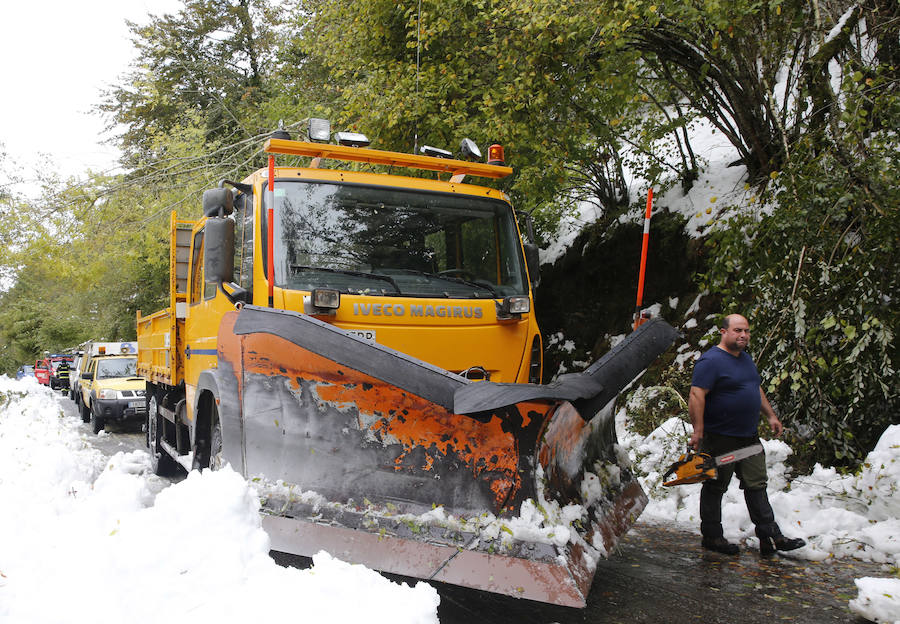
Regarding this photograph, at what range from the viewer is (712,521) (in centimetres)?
527

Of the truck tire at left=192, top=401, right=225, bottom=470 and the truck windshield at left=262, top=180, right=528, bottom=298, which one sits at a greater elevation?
the truck windshield at left=262, top=180, right=528, bottom=298

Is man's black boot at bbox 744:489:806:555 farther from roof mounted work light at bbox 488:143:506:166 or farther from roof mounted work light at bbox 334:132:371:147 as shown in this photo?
roof mounted work light at bbox 334:132:371:147

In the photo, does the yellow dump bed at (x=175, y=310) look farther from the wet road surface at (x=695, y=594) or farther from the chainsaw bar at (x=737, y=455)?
the chainsaw bar at (x=737, y=455)

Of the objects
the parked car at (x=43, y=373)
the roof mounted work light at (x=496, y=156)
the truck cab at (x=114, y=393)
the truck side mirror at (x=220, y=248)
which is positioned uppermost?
the roof mounted work light at (x=496, y=156)

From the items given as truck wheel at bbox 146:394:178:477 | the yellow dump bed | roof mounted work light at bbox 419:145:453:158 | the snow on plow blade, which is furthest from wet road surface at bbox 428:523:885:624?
truck wheel at bbox 146:394:178:477

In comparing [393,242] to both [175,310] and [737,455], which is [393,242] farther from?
[175,310]

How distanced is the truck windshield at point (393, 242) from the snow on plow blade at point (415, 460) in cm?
76

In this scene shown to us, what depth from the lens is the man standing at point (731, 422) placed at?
5.15 m

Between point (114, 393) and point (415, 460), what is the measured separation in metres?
12.7

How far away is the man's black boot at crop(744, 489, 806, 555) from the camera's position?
16.4ft

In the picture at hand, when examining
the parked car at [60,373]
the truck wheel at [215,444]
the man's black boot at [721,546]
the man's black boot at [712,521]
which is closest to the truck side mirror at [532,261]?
the man's black boot at [712,521]

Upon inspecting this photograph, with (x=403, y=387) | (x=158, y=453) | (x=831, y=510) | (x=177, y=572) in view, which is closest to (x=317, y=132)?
(x=403, y=387)

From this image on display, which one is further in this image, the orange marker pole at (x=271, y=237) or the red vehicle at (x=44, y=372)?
the red vehicle at (x=44, y=372)

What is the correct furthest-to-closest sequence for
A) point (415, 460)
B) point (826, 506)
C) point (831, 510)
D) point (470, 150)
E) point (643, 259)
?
point (470, 150)
point (826, 506)
point (831, 510)
point (643, 259)
point (415, 460)
